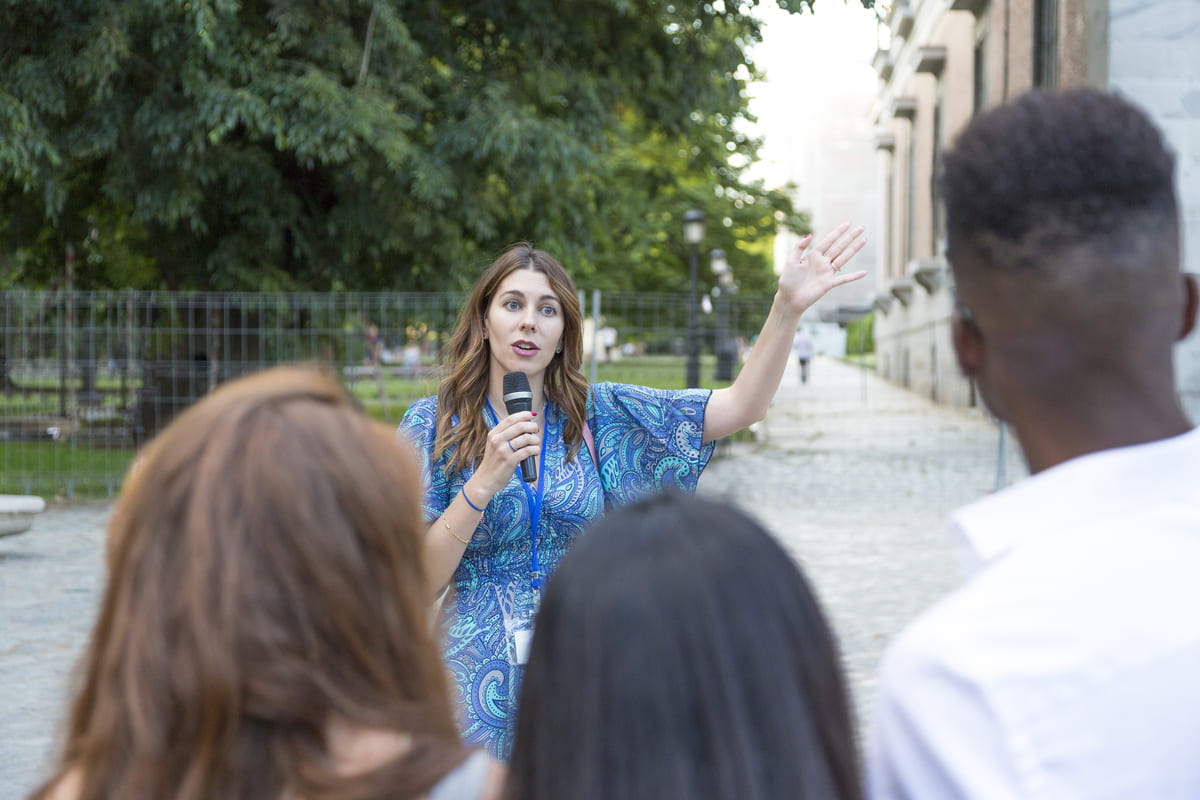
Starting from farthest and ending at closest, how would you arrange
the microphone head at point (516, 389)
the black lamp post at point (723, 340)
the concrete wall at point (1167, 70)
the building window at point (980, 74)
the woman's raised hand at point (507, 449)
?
the building window at point (980, 74)
the black lamp post at point (723, 340)
the concrete wall at point (1167, 70)
the microphone head at point (516, 389)
the woman's raised hand at point (507, 449)

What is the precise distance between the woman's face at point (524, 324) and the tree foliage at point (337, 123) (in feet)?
30.8

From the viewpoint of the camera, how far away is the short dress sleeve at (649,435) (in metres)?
3.32

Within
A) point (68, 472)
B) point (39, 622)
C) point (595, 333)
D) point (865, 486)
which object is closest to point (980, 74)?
point (865, 486)

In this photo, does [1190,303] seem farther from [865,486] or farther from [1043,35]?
[1043,35]

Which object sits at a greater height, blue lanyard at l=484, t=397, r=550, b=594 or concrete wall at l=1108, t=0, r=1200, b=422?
concrete wall at l=1108, t=0, r=1200, b=422

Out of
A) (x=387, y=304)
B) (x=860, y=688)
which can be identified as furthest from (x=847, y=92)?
(x=860, y=688)

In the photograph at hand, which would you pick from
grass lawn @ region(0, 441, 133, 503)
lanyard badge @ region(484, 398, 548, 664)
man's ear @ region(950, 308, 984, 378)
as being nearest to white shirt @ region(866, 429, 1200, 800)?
man's ear @ region(950, 308, 984, 378)

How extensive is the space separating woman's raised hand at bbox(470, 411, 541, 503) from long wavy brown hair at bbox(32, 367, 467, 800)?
5.31 ft

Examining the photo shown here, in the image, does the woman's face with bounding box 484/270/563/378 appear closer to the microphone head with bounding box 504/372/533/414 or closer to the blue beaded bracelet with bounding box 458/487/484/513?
the microphone head with bounding box 504/372/533/414

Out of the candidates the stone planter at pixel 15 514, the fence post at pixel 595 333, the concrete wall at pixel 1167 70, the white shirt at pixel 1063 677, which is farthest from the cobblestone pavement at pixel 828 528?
the concrete wall at pixel 1167 70

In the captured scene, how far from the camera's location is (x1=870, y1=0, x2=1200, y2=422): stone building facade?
9.69 meters

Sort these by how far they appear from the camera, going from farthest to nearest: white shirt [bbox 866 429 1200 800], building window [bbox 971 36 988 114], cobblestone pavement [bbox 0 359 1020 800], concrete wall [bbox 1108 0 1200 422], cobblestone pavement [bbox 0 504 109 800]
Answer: building window [bbox 971 36 988 114] → concrete wall [bbox 1108 0 1200 422] → cobblestone pavement [bbox 0 359 1020 800] → cobblestone pavement [bbox 0 504 109 800] → white shirt [bbox 866 429 1200 800]

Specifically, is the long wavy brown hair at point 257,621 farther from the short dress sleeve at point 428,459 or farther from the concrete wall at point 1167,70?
the concrete wall at point 1167,70

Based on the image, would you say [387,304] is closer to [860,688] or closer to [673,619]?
[860,688]
